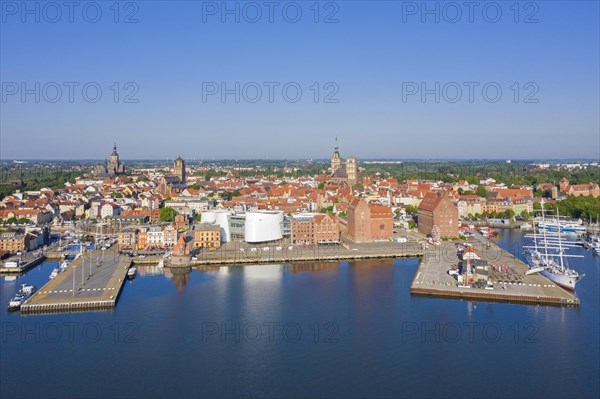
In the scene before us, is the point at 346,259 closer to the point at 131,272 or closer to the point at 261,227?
the point at 261,227

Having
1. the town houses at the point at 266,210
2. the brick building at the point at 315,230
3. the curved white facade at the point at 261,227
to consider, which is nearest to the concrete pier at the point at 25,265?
the town houses at the point at 266,210

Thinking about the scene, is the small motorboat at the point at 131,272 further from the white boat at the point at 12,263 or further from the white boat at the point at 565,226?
the white boat at the point at 565,226

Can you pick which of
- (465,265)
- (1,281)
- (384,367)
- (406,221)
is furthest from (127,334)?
(406,221)

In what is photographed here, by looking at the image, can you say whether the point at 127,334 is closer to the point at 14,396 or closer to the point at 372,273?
the point at 14,396

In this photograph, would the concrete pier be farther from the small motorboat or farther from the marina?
the small motorboat

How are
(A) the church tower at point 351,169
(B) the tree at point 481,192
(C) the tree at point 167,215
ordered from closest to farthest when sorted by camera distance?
(C) the tree at point 167,215 → (B) the tree at point 481,192 → (A) the church tower at point 351,169

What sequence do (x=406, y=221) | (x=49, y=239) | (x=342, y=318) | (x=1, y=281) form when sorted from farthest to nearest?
(x=406, y=221) → (x=49, y=239) → (x=1, y=281) → (x=342, y=318)

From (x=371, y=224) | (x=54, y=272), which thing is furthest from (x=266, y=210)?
(x=54, y=272)
